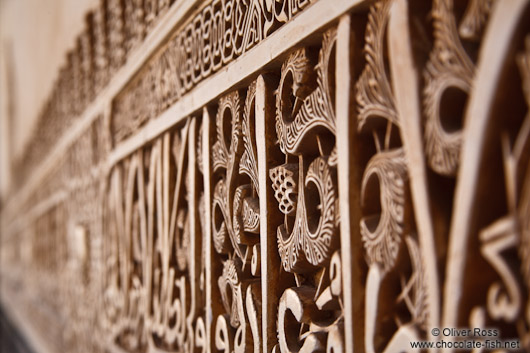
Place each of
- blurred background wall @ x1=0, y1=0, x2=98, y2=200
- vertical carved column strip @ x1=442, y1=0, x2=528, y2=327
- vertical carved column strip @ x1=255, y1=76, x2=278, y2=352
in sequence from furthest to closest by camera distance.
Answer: blurred background wall @ x1=0, y1=0, x2=98, y2=200, vertical carved column strip @ x1=255, y1=76, x2=278, y2=352, vertical carved column strip @ x1=442, y1=0, x2=528, y2=327

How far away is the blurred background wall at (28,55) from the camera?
3314 millimetres

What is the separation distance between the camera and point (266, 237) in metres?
0.91

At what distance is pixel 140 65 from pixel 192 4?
17.6 inches

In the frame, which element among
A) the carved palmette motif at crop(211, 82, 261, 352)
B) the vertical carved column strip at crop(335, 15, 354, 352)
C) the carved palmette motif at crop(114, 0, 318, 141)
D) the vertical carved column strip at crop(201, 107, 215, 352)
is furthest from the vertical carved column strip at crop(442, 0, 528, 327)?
the vertical carved column strip at crop(201, 107, 215, 352)

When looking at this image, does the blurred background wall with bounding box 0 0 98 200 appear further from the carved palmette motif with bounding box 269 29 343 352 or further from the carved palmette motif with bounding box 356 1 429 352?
the carved palmette motif with bounding box 356 1 429 352

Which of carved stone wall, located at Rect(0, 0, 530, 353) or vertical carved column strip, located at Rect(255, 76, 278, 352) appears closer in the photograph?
carved stone wall, located at Rect(0, 0, 530, 353)

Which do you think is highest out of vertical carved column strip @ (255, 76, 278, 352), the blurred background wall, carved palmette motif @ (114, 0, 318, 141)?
the blurred background wall

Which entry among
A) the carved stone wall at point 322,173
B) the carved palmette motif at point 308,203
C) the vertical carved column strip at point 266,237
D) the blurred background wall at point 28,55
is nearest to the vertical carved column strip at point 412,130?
the carved stone wall at point 322,173

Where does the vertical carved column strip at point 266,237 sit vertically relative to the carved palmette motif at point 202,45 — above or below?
below

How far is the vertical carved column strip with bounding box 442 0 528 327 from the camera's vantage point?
1.60 feet

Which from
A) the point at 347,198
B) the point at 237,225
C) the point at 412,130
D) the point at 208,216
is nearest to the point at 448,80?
the point at 412,130

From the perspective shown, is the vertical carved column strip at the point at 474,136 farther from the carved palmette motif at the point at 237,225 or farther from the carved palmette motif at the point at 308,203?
the carved palmette motif at the point at 237,225

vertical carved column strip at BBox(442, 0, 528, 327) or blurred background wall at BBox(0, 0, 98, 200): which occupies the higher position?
blurred background wall at BBox(0, 0, 98, 200)

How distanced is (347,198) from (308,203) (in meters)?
0.12
